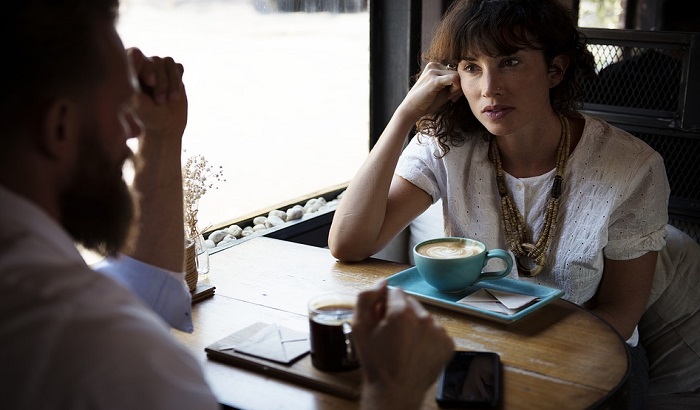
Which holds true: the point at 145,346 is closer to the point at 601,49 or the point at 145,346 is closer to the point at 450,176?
the point at 450,176

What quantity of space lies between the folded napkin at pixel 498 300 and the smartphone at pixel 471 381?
0.19 metres

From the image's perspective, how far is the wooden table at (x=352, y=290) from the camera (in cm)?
131

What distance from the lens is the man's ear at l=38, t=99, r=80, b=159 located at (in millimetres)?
888

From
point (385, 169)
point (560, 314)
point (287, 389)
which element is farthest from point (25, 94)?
point (385, 169)

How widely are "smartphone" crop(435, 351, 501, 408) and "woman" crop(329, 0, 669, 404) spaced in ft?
2.00

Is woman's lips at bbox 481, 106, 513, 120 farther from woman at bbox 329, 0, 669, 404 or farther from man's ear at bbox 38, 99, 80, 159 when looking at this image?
man's ear at bbox 38, 99, 80, 159

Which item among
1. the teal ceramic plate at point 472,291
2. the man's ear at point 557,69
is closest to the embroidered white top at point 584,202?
→ the man's ear at point 557,69

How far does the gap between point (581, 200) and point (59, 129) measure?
1.43 meters

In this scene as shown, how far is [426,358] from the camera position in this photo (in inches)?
44.9

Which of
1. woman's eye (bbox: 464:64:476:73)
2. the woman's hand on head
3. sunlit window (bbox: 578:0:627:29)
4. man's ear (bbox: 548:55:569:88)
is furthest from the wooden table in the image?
sunlit window (bbox: 578:0:627:29)

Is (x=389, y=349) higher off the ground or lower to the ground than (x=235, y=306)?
higher

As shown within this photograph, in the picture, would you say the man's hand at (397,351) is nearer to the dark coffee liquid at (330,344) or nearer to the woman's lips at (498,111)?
the dark coffee liquid at (330,344)

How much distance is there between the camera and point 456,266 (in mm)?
1668

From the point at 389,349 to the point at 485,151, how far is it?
1.16m
